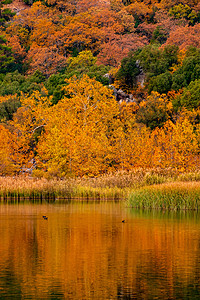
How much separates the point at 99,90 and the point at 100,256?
46764 mm

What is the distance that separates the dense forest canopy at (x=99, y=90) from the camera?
51.4 metres

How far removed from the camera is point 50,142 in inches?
1996

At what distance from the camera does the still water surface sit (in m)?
12.7

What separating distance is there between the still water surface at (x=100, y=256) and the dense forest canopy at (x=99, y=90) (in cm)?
2336

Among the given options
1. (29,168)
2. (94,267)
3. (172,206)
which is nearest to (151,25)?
(29,168)

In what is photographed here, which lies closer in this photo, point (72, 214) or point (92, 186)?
point (72, 214)

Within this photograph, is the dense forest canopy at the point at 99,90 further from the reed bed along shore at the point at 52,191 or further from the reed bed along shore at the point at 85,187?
the reed bed along shore at the point at 52,191

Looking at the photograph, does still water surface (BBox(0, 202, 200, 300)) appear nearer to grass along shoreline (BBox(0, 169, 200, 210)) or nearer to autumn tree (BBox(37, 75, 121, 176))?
grass along shoreline (BBox(0, 169, 200, 210))

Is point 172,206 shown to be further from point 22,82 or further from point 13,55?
point 13,55

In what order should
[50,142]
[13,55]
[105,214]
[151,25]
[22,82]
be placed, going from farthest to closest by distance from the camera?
[151,25]
[13,55]
[22,82]
[50,142]
[105,214]

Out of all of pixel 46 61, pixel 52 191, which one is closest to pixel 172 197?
pixel 52 191

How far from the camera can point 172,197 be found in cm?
3084

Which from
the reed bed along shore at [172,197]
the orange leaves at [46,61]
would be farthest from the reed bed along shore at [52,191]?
the orange leaves at [46,61]

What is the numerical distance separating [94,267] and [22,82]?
251 ft
